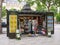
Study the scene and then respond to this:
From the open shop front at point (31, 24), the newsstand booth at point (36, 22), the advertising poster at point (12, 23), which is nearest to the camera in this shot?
the advertising poster at point (12, 23)

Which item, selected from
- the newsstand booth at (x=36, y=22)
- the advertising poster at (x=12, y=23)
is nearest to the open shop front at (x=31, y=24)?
the newsstand booth at (x=36, y=22)

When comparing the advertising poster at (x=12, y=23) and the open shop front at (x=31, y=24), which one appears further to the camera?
the open shop front at (x=31, y=24)

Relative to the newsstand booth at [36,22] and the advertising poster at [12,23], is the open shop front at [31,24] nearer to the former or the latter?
the newsstand booth at [36,22]

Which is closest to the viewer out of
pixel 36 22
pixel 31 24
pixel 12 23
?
pixel 12 23

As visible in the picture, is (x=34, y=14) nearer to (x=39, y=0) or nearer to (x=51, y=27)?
(x=51, y=27)

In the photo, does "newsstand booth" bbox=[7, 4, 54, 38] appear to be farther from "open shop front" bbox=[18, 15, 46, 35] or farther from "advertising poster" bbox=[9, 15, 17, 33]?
"advertising poster" bbox=[9, 15, 17, 33]

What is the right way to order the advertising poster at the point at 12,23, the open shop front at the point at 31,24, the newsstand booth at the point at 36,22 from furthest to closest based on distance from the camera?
the open shop front at the point at 31,24 → the newsstand booth at the point at 36,22 → the advertising poster at the point at 12,23

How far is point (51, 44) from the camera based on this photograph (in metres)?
14.8

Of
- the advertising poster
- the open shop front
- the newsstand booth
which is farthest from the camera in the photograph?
Answer: the open shop front

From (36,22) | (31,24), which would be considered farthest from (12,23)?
(36,22)

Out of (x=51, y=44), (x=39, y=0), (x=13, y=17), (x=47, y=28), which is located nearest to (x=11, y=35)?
(x=13, y=17)

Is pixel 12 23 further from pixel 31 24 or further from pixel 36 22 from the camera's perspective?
pixel 36 22

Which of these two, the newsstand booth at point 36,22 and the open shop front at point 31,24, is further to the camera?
the open shop front at point 31,24

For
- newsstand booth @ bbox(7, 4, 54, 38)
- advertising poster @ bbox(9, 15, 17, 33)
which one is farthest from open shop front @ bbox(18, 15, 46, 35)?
advertising poster @ bbox(9, 15, 17, 33)
